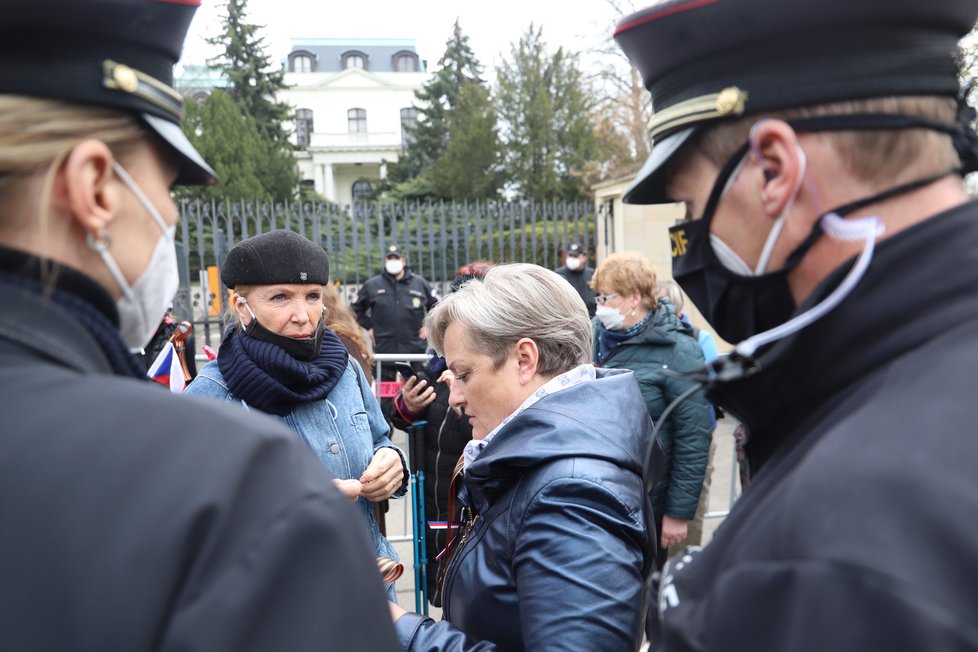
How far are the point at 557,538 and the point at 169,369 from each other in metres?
3.20

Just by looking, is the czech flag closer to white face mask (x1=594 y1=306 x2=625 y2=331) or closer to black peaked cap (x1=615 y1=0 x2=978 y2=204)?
white face mask (x1=594 y1=306 x2=625 y2=331)

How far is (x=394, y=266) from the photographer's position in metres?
9.21

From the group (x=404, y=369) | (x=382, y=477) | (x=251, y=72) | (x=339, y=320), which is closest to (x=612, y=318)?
(x=339, y=320)

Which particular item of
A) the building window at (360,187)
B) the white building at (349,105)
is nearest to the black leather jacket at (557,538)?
the building window at (360,187)

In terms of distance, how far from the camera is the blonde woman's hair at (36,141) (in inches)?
36.7

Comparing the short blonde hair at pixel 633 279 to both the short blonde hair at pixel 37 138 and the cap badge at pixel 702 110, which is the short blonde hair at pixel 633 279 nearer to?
the cap badge at pixel 702 110

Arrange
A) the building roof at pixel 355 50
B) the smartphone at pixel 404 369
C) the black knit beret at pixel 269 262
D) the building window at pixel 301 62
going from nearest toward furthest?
the black knit beret at pixel 269 262, the smartphone at pixel 404 369, the building window at pixel 301 62, the building roof at pixel 355 50

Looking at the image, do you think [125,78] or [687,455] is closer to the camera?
[125,78]

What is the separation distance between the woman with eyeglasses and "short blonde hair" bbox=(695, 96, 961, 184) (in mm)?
2800

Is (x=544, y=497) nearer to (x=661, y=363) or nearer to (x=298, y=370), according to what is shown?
(x=298, y=370)

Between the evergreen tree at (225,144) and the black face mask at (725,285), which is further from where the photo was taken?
the evergreen tree at (225,144)

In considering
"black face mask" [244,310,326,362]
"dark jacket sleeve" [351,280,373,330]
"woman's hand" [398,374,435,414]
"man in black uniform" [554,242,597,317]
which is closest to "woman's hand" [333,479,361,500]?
"black face mask" [244,310,326,362]

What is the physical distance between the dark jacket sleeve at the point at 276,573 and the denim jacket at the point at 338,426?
202 cm

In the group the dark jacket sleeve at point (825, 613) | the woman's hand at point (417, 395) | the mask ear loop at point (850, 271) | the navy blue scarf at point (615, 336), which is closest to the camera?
the dark jacket sleeve at point (825, 613)
